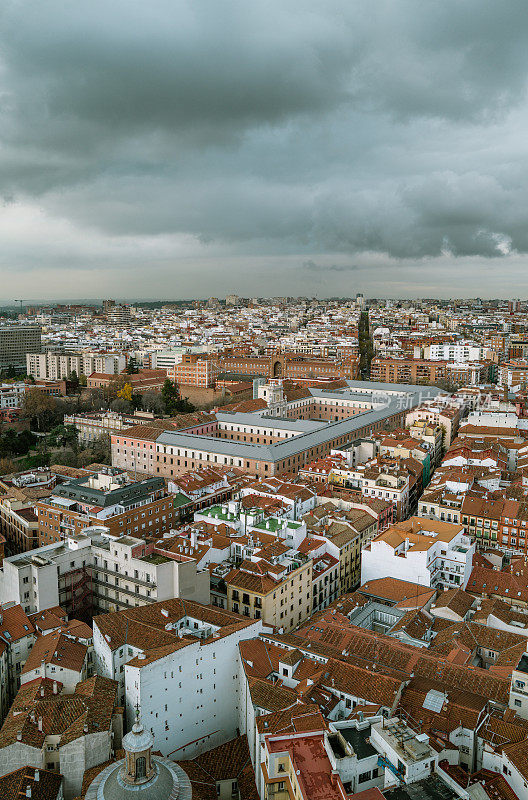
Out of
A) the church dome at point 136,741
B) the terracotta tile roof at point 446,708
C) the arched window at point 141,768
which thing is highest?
the church dome at point 136,741

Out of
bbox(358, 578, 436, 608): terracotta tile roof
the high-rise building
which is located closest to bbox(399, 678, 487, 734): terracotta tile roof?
bbox(358, 578, 436, 608): terracotta tile roof

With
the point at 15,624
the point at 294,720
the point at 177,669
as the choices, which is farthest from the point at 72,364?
the point at 294,720

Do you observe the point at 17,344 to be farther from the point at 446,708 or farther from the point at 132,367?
the point at 446,708

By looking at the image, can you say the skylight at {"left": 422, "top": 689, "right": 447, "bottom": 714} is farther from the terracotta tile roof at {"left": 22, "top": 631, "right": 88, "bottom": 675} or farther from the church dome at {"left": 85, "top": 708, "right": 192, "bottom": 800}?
the terracotta tile roof at {"left": 22, "top": 631, "right": 88, "bottom": 675}

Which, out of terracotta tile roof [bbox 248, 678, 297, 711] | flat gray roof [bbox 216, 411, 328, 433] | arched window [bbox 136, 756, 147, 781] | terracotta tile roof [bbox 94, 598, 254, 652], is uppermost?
flat gray roof [bbox 216, 411, 328, 433]

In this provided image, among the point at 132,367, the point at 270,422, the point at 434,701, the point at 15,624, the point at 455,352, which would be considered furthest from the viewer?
the point at 455,352

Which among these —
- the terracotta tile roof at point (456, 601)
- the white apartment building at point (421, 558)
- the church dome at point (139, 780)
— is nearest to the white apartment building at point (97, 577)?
the white apartment building at point (421, 558)

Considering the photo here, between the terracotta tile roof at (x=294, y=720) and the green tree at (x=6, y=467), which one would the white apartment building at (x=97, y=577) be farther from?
the green tree at (x=6, y=467)
